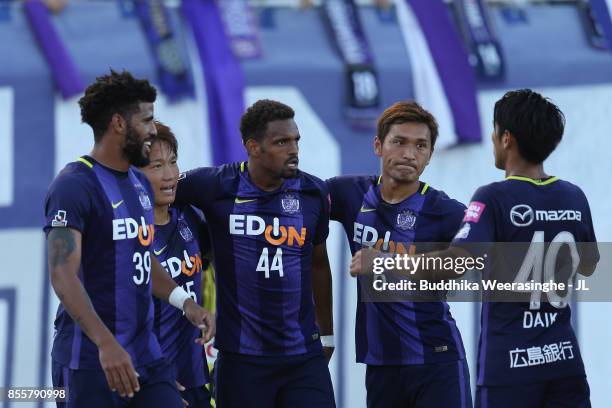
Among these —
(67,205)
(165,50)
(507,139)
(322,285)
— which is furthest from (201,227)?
(165,50)

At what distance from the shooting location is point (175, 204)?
21.1 feet

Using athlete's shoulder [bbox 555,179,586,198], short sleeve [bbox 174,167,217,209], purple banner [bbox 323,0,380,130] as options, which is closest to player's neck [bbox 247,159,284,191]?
short sleeve [bbox 174,167,217,209]

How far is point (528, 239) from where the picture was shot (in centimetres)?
542

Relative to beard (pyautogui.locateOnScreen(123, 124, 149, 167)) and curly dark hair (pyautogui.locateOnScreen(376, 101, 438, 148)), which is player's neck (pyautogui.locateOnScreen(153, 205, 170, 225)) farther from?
curly dark hair (pyautogui.locateOnScreen(376, 101, 438, 148))

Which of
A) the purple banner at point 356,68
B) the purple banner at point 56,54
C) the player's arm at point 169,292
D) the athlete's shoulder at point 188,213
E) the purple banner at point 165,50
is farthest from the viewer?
the purple banner at point 356,68

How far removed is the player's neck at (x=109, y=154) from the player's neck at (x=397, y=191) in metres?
1.63

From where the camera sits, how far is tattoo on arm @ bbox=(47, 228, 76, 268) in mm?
5008

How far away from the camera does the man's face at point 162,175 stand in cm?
628

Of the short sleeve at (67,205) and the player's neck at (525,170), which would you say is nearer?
the short sleeve at (67,205)

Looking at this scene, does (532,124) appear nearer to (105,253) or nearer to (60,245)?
(105,253)

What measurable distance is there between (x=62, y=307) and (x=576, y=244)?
8.20 feet

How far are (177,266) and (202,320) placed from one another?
0.94m

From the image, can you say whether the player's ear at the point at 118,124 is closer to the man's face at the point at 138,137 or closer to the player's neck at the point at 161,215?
the man's face at the point at 138,137

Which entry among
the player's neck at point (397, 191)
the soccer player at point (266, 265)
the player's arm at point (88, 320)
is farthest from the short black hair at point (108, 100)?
the player's neck at point (397, 191)
